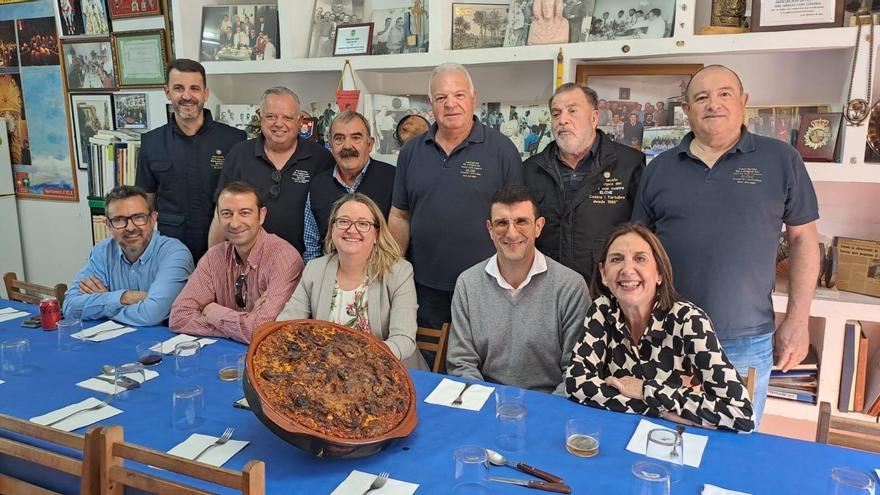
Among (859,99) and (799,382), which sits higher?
(859,99)

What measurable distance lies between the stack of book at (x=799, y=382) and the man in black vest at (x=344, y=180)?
1.98 meters

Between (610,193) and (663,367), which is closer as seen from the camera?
(663,367)

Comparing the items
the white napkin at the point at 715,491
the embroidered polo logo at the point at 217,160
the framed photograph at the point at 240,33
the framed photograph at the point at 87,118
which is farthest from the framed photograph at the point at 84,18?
the white napkin at the point at 715,491

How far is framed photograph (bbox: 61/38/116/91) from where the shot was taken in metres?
4.54

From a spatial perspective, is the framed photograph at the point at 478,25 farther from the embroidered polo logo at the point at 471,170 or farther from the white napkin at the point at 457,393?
the white napkin at the point at 457,393

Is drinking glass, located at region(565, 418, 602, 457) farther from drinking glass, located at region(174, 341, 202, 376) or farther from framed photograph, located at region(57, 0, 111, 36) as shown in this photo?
framed photograph, located at region(57, 0, 111, 36)

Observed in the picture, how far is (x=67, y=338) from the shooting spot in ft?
7.79

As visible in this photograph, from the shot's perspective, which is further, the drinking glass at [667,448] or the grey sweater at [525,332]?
the grey sweater at [525,332]

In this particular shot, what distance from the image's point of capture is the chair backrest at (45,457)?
1.45 meters

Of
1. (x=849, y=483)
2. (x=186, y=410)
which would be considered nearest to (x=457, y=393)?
(x=186, y=410)

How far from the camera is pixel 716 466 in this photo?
1.51 meters

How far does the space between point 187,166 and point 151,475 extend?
2.29 metres

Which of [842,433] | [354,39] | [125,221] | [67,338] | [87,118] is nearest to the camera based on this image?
[842,433]

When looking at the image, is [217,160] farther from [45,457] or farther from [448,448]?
[448,448]
